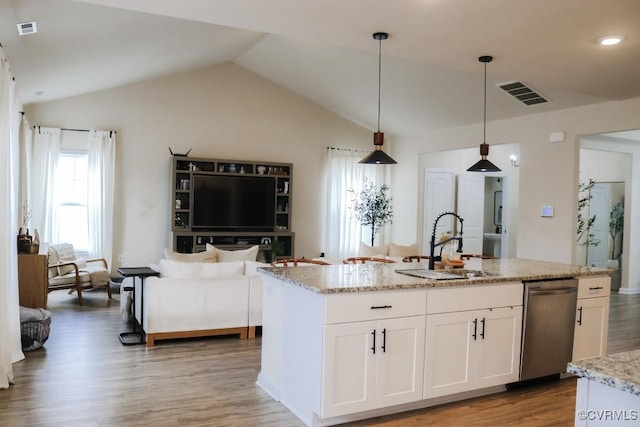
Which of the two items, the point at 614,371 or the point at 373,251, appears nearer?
the point at 614,371

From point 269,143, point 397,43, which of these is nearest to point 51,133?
point 269,143

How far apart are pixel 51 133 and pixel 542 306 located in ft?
24.0

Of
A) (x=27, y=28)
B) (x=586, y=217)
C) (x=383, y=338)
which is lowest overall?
(x=383, y=338)

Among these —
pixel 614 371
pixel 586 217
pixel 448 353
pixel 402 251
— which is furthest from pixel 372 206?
pixel 614 371

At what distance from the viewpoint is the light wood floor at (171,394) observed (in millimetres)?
3371

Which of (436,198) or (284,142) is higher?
(284,142)

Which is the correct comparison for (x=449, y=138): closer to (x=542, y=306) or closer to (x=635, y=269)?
(x=635, y=269)

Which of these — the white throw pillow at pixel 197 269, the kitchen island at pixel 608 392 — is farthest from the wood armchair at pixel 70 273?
the kitchen island at pixel 608 392

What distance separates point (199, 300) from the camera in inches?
206

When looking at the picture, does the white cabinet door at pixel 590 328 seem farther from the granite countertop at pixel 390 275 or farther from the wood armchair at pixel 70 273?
the wood armchair at pixel 70 273

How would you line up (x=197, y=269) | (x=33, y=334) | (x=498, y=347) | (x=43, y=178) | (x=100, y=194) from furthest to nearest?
(x=100, y=194) → (x=43, y=178) → (x=197, y=269) → (x=33, y=334) → (x=498, y=347)

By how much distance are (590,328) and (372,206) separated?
5.89 metres

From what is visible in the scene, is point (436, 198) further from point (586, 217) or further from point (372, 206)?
point (586, 217)

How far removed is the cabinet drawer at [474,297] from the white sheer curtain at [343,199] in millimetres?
6181
